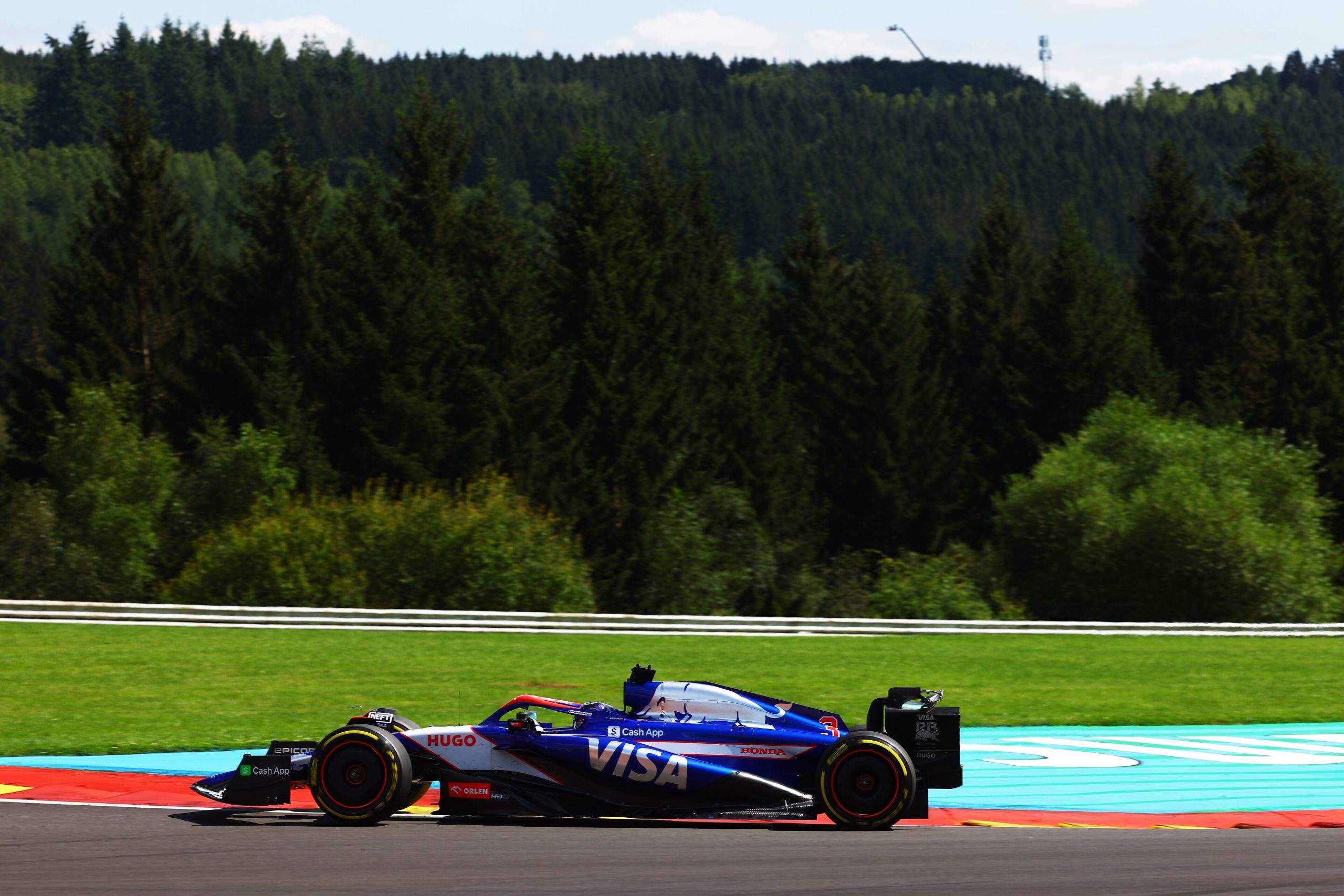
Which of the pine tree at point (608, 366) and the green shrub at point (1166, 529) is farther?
the pine tree at point (608, 366)

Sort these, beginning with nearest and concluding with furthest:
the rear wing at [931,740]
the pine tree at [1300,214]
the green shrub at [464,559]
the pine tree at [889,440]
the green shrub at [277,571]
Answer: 1. the rear wing at [931,740]
2. the green shrub at [277,571]
3. the green shrub at [464,559]
4. the pine tree at [889,440]
5. the pine tree at [1300,214]

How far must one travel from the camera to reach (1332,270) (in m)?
63.5

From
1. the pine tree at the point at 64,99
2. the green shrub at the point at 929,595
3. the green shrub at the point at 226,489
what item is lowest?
the green shrub at the point at 929,595

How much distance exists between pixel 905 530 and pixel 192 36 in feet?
503

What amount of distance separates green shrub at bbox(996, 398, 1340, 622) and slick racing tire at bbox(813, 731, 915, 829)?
1171 inches

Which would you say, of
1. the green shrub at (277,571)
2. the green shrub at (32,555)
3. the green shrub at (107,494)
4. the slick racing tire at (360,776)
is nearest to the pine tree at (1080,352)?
the green shrub at (107,494)

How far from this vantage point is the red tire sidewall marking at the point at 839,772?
9508 millimetres

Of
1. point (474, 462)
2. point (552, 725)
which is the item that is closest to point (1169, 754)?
point (552, 725)

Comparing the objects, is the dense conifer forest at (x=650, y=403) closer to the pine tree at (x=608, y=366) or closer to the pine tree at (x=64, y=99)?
the pine tree at (x=608, y=366)

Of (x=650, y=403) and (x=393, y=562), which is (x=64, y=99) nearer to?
(x=650, y=403)

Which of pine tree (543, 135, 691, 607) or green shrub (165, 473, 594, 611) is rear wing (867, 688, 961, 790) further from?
pine tree (543, 135, 691, 607)

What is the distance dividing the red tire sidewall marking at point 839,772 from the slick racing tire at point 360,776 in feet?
8.63

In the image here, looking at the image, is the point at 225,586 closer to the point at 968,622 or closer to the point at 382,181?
the point at 968,622

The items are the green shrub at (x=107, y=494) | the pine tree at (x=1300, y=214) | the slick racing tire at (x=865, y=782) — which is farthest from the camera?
the pine tree at (x=1300, y=214)
